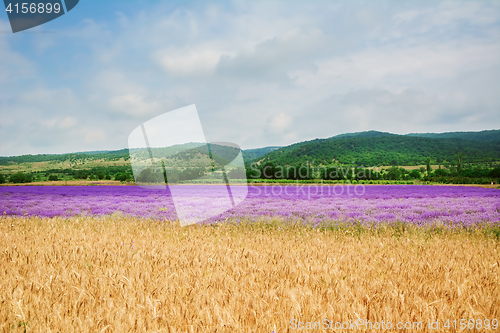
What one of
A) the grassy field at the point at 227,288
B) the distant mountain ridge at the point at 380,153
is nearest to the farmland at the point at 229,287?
the grassy field at the point at 227,288

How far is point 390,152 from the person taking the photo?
85062 millimetres

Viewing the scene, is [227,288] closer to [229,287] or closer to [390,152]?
[229,287]

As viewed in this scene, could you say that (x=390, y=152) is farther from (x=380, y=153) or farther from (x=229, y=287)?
(x=229, y=287)

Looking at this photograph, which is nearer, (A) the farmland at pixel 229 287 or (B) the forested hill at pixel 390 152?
(A) the farmland at pixel 229 287

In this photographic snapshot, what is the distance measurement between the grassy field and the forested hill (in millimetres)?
66769

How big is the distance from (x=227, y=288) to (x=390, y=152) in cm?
9405

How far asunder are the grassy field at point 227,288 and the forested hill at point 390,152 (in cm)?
6677

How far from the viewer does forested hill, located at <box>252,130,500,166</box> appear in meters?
75.2

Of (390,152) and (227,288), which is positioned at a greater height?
(390,152)

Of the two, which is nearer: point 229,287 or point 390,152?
point 229,287

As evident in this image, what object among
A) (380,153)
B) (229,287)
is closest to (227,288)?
(229,287)

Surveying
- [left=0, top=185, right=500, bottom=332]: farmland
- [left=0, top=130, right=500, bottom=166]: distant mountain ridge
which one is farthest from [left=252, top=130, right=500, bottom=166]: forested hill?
[left=0, top=185, right=500, bottom=332]: farmland

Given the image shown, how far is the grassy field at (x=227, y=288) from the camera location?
183 centimetres

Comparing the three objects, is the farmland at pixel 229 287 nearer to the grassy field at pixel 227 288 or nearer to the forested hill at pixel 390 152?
the grassy field at pixel 227 288
